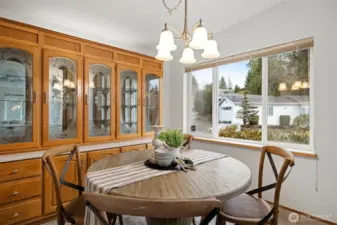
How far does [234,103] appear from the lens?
3117mm

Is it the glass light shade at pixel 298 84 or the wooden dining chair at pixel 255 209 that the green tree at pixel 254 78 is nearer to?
the glass light shade at pixel 298 84

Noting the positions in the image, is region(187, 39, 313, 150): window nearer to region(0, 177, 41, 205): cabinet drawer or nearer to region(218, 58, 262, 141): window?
region(218, 58, 262, 141): window

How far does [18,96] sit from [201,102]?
2.62 metres

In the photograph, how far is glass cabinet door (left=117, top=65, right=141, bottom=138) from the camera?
2.97m

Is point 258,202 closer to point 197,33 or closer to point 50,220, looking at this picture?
point 197,33

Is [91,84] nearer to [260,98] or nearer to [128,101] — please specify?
[128,101]

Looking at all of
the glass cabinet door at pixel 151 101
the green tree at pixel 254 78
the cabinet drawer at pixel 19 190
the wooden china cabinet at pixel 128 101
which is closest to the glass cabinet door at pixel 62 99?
the cabinet drawer at pixel 19 190

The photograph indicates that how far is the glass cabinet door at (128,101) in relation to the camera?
2969 millimetres

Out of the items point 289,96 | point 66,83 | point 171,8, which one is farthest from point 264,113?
point 66,83

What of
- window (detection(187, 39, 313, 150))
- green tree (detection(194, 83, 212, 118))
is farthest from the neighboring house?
green tree (detection(194, 83, 212, 118))

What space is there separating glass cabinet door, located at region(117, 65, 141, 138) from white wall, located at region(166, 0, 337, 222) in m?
1.80

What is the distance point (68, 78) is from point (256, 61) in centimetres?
251

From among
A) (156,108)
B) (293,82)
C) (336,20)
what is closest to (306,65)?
(293,82)

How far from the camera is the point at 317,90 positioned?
7.14ft
